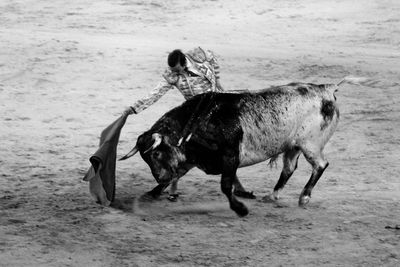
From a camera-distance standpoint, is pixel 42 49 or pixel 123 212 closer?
pixel 123 212

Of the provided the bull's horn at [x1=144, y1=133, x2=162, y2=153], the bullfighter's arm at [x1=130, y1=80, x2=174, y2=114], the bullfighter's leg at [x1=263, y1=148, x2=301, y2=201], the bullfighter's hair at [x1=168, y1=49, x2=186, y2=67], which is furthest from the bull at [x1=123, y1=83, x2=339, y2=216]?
the bullfighter's hair at [x1=168, y1=49, x2=186, y2=67]

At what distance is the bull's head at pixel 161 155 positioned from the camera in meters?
7.95

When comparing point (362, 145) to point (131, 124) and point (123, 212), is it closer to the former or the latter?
point (131, 124)

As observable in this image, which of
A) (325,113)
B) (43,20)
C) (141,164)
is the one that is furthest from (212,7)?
(325,113)

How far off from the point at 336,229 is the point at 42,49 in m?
7.86

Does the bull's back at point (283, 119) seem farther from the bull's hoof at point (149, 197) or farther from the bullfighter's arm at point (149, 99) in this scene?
the bull's hoof at point (149, 197)

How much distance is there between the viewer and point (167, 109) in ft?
39.9

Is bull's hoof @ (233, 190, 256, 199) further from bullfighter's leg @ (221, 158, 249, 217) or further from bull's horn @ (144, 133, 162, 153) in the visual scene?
bull's horn @ (144, 133, 162, 153)

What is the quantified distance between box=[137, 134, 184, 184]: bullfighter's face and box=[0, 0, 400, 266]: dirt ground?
14.4 inches

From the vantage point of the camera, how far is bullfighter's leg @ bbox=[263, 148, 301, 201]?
337 inches

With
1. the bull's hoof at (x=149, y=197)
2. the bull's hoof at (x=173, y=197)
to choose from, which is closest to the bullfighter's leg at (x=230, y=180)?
the bull's hoof at (x=173, y=197)

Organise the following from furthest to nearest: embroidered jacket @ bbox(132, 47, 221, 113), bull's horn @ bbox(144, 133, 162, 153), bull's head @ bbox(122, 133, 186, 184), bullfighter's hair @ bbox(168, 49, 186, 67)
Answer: embroidered jacket @ bbox(132, 47, 221, 113), bullfighter's hair @ bbox(168, 49, 186, 67), bull's head @ bbox(122, 133, 186, 184), bull's horn @ bbox(144, 133, 162, 153)

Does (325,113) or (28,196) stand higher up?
(325,113)

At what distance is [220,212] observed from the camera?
27.0 feet
